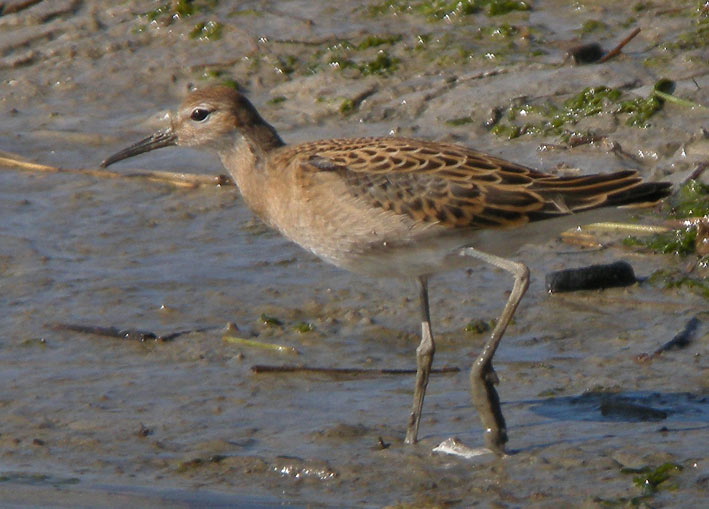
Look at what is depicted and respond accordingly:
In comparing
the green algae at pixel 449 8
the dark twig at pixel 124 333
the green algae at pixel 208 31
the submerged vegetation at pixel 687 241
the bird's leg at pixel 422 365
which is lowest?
the green algae at pixel 208 31

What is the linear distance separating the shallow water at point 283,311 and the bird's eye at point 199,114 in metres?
1.26

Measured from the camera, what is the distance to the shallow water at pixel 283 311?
251 inches

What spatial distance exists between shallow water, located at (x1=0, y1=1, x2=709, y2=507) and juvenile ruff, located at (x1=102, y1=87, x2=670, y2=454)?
1.61 ft

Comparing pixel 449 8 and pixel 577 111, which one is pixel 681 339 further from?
pixel 449 8

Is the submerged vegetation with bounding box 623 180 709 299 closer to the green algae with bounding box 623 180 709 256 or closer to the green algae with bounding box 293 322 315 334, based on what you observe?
the green algae with bounding box 623 180 709 256

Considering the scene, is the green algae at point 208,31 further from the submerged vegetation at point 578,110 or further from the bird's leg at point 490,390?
the bird's leg at point 490,390

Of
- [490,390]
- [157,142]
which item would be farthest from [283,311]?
[490,390]

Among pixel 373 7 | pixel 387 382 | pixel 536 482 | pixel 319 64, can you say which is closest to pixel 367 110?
pixel 319 64

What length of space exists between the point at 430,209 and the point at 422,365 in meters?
0.81

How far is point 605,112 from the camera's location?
10.1 m

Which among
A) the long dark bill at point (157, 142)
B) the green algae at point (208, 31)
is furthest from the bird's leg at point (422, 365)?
the green algae at point (208, 31)

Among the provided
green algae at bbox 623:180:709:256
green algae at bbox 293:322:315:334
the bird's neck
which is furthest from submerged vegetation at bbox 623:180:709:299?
the bird's neck

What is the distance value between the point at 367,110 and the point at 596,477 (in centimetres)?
533

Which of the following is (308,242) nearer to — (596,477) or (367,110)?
(596,477)
